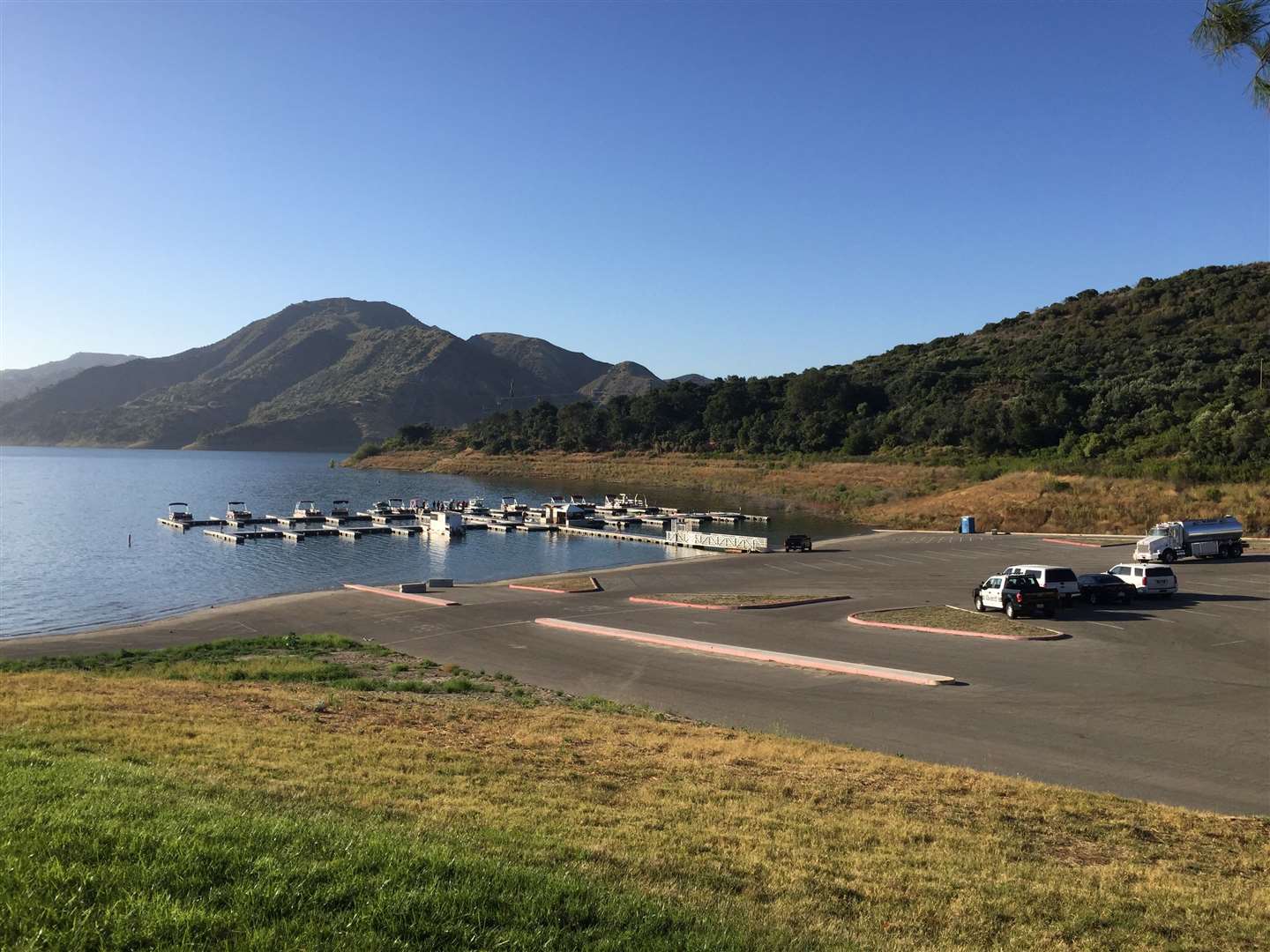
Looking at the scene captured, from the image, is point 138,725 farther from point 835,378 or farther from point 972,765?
point 835,378

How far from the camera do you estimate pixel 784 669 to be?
71.3 ft

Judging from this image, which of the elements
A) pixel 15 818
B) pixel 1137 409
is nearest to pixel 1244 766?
pixel 15 818

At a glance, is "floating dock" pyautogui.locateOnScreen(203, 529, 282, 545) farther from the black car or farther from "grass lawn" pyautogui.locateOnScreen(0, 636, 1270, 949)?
the black car

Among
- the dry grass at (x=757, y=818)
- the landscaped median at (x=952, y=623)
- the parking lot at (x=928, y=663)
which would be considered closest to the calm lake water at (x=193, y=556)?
the parking lot at (x=928, y=663)

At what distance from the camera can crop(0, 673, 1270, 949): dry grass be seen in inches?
288

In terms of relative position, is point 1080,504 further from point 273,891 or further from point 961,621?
point 273,891

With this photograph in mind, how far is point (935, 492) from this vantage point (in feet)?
247

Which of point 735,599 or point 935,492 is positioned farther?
point 935,492

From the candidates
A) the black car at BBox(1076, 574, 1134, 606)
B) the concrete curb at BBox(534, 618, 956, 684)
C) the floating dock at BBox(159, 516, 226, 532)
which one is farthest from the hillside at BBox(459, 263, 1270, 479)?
the floating dock at BBox(159, 516, 226, 532)

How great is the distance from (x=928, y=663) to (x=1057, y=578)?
37.5 ft

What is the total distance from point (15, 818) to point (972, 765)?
1273cm

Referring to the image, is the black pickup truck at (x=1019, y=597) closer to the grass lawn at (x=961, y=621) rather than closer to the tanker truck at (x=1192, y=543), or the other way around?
the grass lawn at (x=961, y=621)

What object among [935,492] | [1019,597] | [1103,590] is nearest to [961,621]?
[1019,597]

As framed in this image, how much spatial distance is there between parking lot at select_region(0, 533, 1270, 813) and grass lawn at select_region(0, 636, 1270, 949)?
2.63 m
